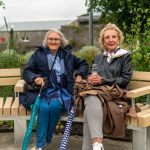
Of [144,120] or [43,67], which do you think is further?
[43,67]

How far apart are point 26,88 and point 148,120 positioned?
1525 millimetres

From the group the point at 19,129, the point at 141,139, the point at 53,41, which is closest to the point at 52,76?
the point at 53,41

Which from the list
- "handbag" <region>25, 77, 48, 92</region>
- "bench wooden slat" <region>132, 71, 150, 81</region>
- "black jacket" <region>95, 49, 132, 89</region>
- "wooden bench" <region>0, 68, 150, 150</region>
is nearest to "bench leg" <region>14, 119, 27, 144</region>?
"wooden bench" <region>0, 68, 150, 150</region>

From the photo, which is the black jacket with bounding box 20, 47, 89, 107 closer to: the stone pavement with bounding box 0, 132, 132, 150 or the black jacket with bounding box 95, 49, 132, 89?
the black jacket with bounding box 95, 49, 132, 89

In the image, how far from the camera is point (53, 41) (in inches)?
233

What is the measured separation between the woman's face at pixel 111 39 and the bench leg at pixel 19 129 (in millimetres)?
1397

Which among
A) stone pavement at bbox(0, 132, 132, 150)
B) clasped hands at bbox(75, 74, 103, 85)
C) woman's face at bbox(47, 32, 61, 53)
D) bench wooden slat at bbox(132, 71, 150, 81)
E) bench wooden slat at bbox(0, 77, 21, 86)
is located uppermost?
woman's face at bbox(47, 32, 61, 53)

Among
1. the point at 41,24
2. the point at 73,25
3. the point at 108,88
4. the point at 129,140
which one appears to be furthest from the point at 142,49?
the point at 41,24

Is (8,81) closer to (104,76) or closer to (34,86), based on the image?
(34,86)

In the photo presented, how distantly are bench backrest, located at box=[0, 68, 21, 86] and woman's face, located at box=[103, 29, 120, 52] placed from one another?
1.46 metres

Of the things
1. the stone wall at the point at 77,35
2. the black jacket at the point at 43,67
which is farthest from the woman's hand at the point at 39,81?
the stone wall at the point at 77,35

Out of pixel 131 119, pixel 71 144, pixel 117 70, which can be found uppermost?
pixel 117 70

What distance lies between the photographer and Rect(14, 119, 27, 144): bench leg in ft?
19.6

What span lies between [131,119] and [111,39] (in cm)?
105
